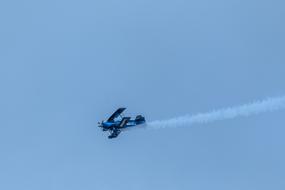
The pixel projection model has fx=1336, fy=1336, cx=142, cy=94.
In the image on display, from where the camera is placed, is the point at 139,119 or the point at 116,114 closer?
the point at 116,114

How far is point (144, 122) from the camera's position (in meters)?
175

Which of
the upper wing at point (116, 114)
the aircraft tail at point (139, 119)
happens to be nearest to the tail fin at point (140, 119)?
the aircraft tail at point (139, 119)

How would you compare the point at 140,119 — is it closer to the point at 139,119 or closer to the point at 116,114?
the point at 139,119

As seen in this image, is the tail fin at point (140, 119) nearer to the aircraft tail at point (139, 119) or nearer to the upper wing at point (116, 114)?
→ the aircraft tail at point (139, 119)

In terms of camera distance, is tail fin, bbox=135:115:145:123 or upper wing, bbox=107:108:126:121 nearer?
upper wing, bbox=107:108:126:121

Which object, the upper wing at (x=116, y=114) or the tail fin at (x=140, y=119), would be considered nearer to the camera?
the upper wing at (x=116, y=114)

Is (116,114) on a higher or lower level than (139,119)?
higher

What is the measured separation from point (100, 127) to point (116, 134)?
2313 millimetres

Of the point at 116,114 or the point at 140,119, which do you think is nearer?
the point at 116,114

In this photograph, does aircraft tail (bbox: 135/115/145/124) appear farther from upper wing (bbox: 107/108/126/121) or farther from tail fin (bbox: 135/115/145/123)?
upper wing (bbox: 107/108/126/121)

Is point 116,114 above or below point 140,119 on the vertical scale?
above

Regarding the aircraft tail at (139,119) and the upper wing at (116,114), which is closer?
the upper wing at (116,114)

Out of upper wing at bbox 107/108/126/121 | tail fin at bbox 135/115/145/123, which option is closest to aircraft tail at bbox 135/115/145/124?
tail fin at bbox 135/115/145/123

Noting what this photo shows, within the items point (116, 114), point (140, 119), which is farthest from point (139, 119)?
point (116, 114)
